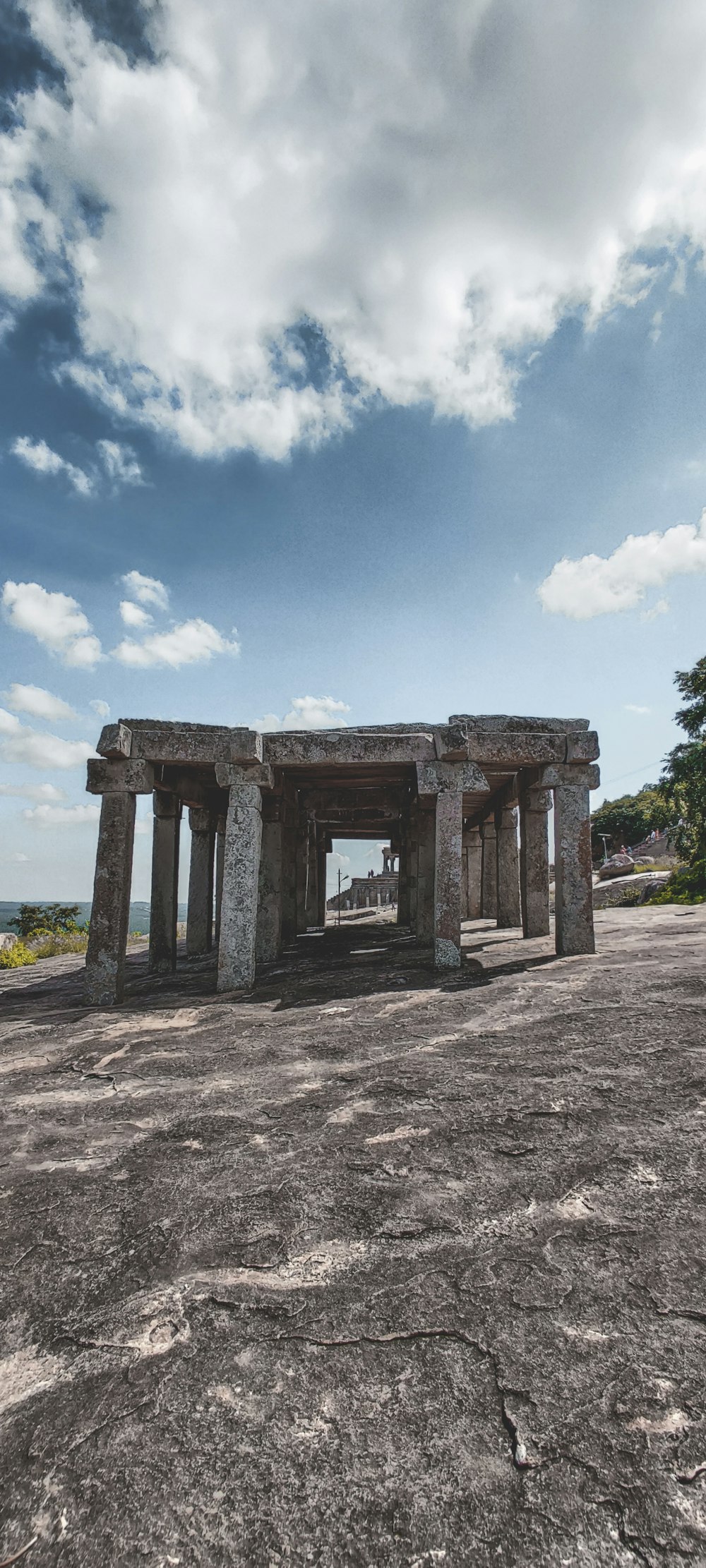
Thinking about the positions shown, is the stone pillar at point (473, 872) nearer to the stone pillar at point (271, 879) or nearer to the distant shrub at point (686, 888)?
the distant shrub at point (686, 888)

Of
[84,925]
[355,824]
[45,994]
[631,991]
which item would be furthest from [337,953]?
[84,925]

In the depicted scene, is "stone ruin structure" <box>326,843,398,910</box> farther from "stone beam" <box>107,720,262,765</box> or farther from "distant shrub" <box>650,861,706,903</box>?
"stone beam" <box>107,720,262,765</box>

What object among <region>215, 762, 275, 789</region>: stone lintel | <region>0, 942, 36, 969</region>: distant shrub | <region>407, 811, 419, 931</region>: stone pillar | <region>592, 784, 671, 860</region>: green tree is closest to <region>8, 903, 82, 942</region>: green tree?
<region>0, 942, 36, 969</region>: distant shrub

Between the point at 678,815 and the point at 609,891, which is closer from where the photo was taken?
the point at 678,815

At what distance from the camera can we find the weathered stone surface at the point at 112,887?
927cm

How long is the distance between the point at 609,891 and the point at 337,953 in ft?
45.6

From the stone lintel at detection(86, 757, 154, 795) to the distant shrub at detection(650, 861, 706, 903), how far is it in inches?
552

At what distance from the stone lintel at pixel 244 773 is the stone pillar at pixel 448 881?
257 cm

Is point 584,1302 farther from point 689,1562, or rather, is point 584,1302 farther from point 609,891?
point 609,891

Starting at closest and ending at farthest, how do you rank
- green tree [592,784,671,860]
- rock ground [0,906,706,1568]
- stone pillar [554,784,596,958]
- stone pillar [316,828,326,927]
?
rock ground [0,906,706,1568] → stone pillar [554,784,596,958] → stone pillar [316,828,326,927] → green tree [592,784,671,860]

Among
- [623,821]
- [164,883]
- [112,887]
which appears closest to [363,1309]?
[112,887]

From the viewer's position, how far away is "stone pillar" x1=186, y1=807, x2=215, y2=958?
15695mm

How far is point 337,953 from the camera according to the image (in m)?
12.4

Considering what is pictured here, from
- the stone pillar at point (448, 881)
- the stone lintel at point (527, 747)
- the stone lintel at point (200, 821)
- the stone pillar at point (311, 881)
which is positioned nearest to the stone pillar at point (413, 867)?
the stone pillar at point (311, 881)
